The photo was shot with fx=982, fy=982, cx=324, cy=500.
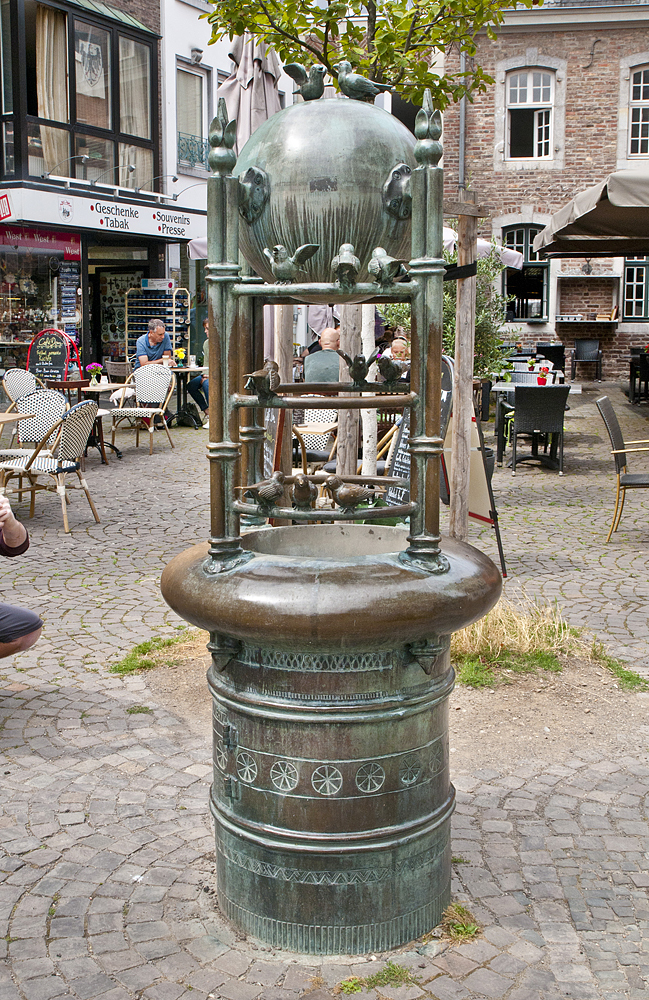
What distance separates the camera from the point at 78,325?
17.6 m

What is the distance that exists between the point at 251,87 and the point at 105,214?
11056 millimetres

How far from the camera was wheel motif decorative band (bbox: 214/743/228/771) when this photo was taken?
283 centimetres

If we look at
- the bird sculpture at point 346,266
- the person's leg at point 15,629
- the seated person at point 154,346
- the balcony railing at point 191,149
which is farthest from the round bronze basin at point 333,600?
the balcony railing at point 191,149

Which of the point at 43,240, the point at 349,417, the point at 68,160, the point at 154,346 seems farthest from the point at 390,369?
the point at 68,160

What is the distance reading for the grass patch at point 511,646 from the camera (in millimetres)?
5051

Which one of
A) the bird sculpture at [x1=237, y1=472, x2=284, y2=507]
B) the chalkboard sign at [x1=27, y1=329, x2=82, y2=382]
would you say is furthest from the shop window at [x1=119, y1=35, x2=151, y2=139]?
the bird sculpture at [x1=237, y1=472, x2=284, y2=507]

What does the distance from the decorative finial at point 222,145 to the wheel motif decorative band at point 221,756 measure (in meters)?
1.63

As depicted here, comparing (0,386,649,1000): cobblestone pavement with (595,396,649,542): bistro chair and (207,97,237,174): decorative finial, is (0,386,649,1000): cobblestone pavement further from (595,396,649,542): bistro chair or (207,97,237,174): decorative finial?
(207,97,237,174): decorative finial

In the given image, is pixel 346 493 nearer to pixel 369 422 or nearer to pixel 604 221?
pixel 369 422

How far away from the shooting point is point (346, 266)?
2.56 m

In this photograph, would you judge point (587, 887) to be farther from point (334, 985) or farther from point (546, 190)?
point (546, 190)

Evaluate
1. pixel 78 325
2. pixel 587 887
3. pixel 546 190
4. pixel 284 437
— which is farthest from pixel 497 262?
pixel 587 887

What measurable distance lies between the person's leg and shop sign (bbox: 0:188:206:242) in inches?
501

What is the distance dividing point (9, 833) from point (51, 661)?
1.89 m
